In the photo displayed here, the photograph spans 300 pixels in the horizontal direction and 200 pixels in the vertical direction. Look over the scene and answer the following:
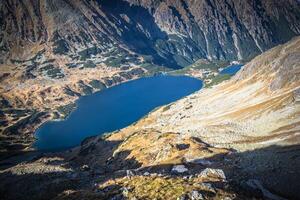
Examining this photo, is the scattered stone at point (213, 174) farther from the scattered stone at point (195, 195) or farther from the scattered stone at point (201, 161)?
the scattered stone at point (201, 161)

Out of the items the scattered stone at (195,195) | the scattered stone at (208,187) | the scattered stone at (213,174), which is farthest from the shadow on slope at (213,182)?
the scattered stone at (208,187)

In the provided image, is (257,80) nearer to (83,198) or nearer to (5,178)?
(5,178)

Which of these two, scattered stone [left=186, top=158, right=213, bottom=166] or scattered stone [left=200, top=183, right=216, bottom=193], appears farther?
scattered stone [left=186, top=158, right=213, bottom=166]

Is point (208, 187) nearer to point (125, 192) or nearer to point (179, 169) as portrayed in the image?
point (125, 192)

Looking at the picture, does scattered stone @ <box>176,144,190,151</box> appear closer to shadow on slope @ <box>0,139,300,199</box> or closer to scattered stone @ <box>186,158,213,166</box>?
scattered stone @ <box>186,158,213,166</box>

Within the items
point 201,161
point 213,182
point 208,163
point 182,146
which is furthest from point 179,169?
point 182,146

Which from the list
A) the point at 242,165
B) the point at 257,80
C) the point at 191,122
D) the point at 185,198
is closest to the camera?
the point at 185,198

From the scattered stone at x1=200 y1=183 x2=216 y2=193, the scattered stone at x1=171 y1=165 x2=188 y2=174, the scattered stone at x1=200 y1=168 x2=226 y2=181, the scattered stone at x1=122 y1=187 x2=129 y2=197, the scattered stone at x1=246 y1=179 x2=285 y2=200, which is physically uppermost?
the scattered stone at x1=122 y1=187 x2=129 y2=197

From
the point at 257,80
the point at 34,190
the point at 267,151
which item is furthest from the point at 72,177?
the point at 257,80

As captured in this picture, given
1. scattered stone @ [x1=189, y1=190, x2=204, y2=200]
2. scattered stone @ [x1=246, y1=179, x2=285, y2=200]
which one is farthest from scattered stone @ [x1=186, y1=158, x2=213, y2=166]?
scattered stone @ [x1=189, y1=190, x2=204, y2=200]
